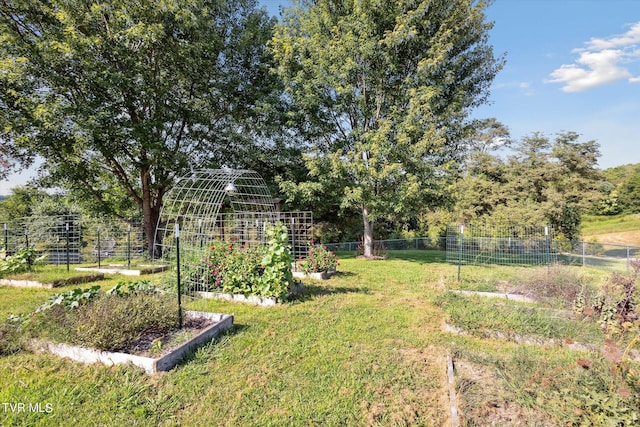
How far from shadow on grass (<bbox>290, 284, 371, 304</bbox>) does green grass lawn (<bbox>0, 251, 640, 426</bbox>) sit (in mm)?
1060

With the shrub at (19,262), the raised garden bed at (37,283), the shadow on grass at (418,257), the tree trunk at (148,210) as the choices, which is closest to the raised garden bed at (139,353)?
the raised garden bed at (37,283)

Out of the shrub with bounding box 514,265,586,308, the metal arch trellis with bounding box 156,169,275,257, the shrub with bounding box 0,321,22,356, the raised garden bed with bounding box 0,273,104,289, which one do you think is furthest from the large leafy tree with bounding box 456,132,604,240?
the shrub with bounding box 0,321,22,356

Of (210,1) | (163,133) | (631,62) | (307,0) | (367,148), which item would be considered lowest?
(367,148)

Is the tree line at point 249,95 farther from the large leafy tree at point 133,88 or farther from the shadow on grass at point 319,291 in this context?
the shadow on grass at point 319,291

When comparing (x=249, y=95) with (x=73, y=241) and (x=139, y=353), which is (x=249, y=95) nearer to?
(x=73, y=241)

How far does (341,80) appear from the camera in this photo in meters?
10.9

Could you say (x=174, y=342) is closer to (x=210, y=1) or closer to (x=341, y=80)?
(x=341, y=80)

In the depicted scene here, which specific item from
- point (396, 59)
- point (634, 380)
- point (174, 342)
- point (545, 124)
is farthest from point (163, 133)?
point (545, 124)

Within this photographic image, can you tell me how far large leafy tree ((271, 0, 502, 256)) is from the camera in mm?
10109

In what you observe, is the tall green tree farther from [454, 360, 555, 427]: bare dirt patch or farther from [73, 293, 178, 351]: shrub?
[73, 293, 178, 351]: shrub

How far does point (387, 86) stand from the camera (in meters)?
11.2

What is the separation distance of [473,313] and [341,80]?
9.19 m

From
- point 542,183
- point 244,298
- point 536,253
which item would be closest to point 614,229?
point 542,183

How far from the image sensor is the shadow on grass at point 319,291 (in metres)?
5.48
